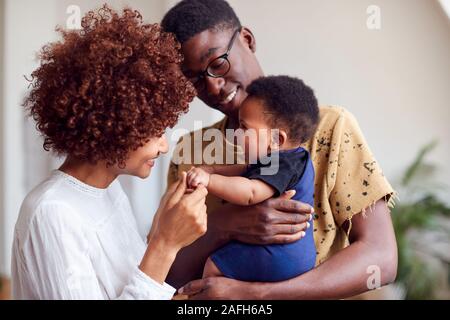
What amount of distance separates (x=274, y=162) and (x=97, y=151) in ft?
0.99

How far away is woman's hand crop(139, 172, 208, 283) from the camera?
0.77 meters

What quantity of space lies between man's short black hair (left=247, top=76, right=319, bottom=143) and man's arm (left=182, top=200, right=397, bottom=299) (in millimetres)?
199

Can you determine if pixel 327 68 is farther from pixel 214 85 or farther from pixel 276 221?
pixel 276 221

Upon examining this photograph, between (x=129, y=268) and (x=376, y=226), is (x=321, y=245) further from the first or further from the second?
(x=129, y=268)

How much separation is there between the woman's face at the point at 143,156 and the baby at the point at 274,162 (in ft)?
0.34

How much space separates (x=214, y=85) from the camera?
1031 mm

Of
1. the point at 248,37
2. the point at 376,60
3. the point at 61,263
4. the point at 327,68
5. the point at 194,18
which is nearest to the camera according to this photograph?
the point at 61,263

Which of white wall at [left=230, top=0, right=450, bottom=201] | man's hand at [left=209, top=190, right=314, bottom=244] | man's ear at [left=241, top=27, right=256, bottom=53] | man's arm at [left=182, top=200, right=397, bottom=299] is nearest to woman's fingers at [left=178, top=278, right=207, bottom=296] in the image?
man's arm at [left=182, top=200, right=397, bottom=299]

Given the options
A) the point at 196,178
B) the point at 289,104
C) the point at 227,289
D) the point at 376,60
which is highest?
the point at 376,60

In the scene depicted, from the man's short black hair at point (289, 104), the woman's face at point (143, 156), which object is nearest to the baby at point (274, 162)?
the man's short black hair at point (289, 104)

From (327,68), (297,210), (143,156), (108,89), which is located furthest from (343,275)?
(327,68)

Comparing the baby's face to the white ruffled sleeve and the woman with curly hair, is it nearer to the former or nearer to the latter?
the woman with curly hair

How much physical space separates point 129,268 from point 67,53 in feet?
1.19

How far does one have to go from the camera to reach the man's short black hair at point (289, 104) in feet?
2.97
